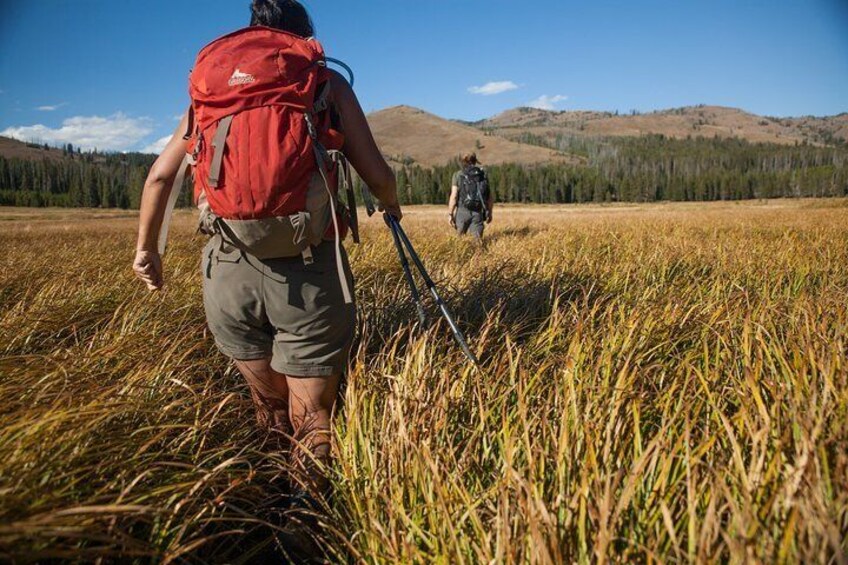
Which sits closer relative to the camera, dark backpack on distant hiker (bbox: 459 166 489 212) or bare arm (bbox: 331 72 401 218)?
bare arm (bbox: 331 72 401 218)

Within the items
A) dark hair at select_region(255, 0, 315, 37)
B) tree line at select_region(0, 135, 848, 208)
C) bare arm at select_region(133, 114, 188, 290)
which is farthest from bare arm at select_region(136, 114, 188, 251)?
tree line at select_region(0, 135, 848, 208)

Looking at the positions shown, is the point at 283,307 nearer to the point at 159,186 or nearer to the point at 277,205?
the point at 277,205

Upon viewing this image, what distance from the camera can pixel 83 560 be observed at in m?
1.27

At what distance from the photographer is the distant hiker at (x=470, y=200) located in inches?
360

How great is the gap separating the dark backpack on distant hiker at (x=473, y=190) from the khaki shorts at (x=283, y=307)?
7297 mm

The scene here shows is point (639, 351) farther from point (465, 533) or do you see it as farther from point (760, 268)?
point (760, 268)

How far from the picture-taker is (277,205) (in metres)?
1.74

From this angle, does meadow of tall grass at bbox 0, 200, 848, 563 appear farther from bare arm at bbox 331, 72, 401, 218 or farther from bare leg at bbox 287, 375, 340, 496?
bare arm at bbox 331, 72, 401, 218

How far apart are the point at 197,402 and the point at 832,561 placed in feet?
7.73

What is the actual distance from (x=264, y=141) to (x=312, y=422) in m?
1.25

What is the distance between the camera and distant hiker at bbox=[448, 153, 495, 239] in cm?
913

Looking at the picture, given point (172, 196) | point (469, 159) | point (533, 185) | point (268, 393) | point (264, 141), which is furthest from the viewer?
point (533, 185)

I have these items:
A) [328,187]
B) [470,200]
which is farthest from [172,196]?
[470,200]

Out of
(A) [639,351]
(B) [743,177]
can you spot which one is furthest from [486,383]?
(B) [743,177]
